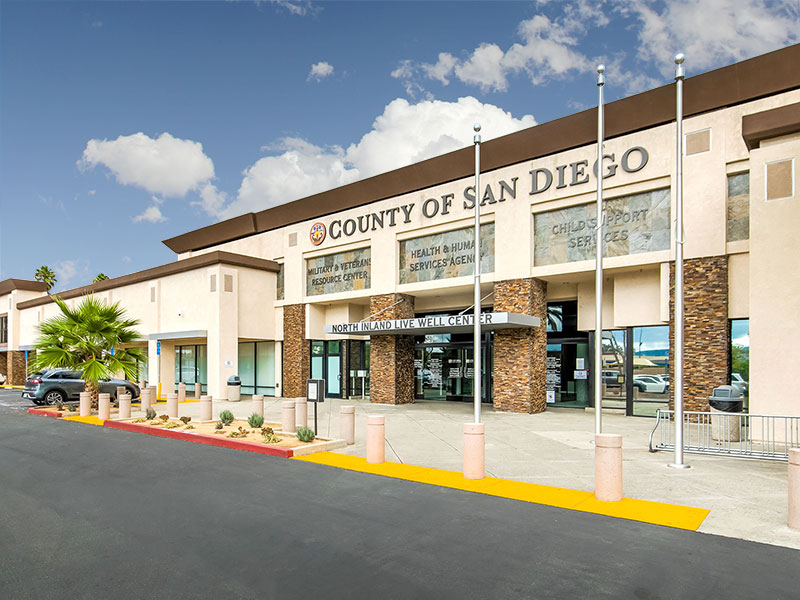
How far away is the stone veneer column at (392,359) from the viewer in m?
24.8

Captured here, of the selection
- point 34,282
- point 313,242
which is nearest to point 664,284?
point 313,242

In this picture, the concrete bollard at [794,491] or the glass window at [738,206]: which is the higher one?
the glass window at [738,206]

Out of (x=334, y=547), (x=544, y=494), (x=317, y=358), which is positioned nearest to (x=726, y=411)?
(x=544, y=494)

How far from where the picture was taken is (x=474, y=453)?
31.0 ft

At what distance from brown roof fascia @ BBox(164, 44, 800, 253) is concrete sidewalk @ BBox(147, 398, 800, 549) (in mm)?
9833

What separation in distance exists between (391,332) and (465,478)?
1459 centimetres

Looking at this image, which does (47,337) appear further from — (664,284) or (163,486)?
(664,284)

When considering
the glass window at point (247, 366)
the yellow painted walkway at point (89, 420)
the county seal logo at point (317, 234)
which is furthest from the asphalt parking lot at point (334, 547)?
the glass window at point (247, 366)

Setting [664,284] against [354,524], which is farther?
[664,284]

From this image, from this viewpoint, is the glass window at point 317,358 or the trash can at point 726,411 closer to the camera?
the trash can at point 726,411

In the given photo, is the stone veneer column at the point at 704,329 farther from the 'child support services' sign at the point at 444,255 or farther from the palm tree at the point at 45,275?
the palm tree at the point at 45,275

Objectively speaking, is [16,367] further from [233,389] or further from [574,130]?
[574,130]

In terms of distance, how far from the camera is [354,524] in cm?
687

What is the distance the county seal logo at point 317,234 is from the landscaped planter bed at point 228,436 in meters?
12.7
